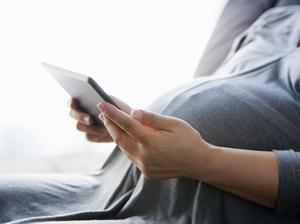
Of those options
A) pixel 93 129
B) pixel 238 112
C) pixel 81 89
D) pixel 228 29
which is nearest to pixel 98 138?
pixel 93 129

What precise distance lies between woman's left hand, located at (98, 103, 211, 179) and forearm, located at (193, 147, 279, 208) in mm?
15

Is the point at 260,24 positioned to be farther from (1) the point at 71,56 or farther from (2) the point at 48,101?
(2) the point at 48,101

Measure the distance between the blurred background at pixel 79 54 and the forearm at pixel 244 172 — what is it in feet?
1.78

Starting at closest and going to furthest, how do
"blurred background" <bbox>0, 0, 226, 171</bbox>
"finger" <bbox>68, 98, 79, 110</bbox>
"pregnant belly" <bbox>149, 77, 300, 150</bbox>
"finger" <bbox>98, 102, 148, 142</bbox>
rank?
"finger" <bbox>98, 102, 148, 142</bbox>
"pregnant belly" <bbox>149, 77, 300, 150</bbox>
"finger" <bbox>68, 98, 79, 110</bbox>
"blurred background" <bbox>0, 0, 226, 171</bbox>

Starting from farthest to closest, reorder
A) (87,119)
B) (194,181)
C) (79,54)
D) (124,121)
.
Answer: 1. (79,54)
2. (87,119)
3. (194,181)
4. (124,121)

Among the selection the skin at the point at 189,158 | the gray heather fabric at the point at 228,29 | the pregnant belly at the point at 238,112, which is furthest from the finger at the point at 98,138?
the gray heather fabric at the point at 228,29

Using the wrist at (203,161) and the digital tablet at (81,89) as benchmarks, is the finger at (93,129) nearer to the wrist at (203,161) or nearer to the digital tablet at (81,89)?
the digital tablet at (81,89)

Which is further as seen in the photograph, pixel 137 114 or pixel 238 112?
pixel 238 112

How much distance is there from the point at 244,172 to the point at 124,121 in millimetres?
191

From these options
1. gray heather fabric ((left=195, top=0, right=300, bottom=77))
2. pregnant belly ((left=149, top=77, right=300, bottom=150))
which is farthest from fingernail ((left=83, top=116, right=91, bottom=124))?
gray heather fabric ((left=195, top=0, right=300, bottom=77))

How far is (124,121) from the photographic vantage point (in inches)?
22.0

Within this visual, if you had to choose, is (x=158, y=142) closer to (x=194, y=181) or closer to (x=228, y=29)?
(x=194, y=181)

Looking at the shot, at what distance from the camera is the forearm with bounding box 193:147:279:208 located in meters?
0.60

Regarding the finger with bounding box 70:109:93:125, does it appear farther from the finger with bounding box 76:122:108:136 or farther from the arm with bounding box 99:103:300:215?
the arm with bounding box 99:103:300:215
